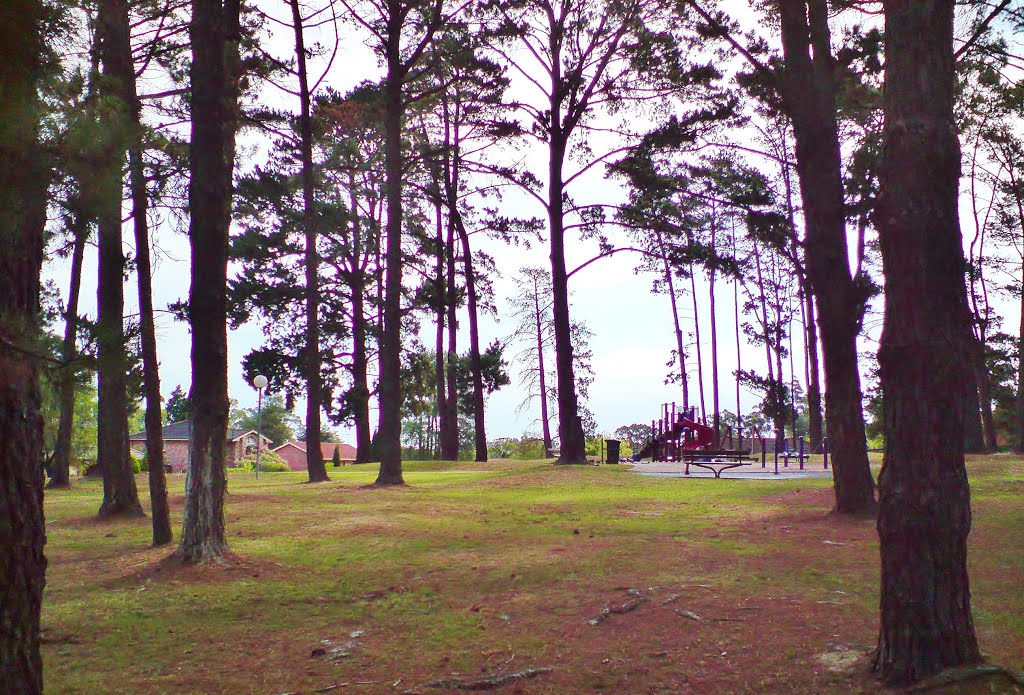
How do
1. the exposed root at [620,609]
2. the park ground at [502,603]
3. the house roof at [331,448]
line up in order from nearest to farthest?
the park ground at [502,603] < the exposed root at [620,609] < the house roof at [331,448]

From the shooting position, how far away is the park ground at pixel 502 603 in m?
5.10

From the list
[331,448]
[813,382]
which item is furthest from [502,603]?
[331,448]

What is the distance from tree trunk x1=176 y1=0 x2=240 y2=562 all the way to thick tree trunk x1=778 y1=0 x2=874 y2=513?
6.71 meters

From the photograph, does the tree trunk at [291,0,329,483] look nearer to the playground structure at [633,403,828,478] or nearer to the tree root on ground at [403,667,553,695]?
the playground structure at [633,403,828,478]

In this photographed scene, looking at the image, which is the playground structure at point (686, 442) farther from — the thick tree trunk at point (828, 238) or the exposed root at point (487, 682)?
the exposed root at point (487, 682)

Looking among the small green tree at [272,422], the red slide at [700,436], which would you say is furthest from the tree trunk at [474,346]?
the small green tree at [272,422]

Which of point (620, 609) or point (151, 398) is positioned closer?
point (620, 609)

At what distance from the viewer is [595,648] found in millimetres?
5520

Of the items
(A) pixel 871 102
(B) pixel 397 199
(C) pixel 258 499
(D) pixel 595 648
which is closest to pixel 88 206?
(D) pixel 595 648

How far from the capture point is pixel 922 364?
178 inches

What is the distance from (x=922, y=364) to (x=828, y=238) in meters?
6.27

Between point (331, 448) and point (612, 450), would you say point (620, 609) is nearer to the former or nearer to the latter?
point (612, 450)

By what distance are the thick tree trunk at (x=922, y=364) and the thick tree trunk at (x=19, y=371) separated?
4.21 metres

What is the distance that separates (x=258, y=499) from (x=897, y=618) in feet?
38.1
